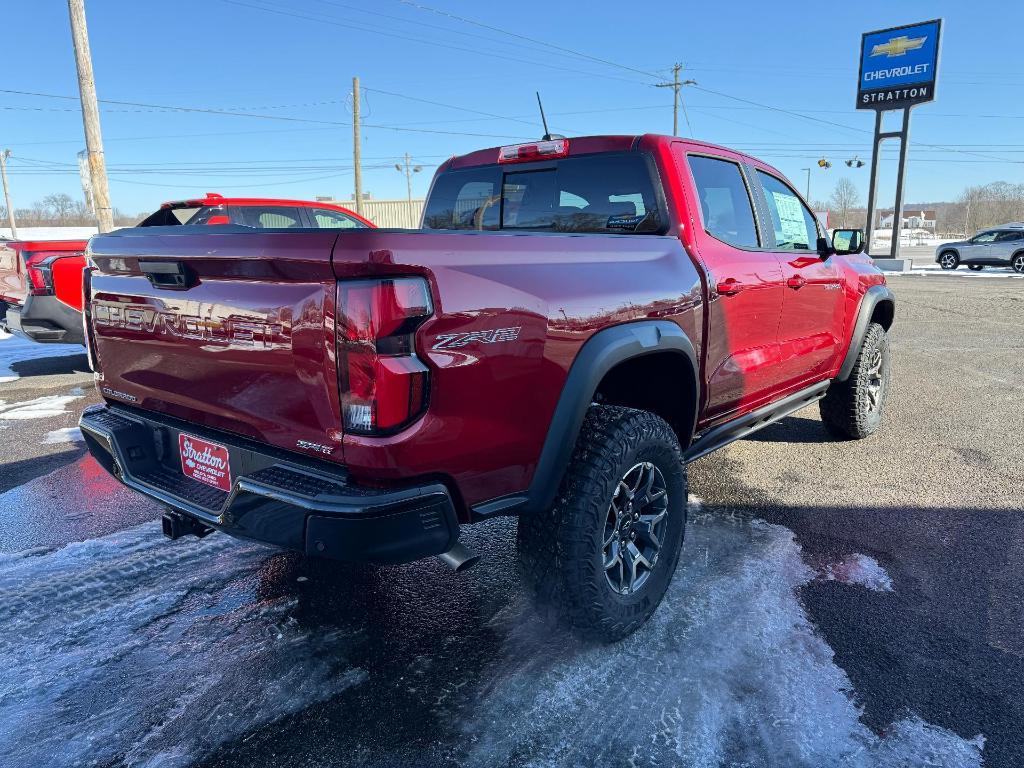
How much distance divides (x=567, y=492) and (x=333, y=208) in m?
7.21

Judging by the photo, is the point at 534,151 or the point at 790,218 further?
the point at 790,218

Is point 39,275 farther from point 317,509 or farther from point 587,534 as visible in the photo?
point 587,534

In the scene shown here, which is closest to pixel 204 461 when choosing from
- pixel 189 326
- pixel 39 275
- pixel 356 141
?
pixel 189 326

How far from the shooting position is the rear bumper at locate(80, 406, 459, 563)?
1.85 metres

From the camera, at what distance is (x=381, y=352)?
1.81 meters

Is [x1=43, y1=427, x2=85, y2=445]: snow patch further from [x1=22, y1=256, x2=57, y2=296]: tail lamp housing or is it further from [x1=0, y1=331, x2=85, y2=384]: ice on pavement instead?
[x1=0, y1=331, x2=85, y2=384]: ice on pavement

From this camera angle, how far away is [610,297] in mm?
2463

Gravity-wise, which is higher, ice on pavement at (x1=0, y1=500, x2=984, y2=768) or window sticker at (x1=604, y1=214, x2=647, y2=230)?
window sticker at (x1=604, y1=214, x2=647, y2=230)

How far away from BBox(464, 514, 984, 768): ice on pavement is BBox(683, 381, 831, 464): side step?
62cm

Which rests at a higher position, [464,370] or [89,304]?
[89,304]

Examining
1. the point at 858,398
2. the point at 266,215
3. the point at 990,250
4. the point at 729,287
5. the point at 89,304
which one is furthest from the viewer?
the point at 990,250

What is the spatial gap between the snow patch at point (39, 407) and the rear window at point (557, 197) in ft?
13.2

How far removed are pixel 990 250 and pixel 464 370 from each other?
28531mm

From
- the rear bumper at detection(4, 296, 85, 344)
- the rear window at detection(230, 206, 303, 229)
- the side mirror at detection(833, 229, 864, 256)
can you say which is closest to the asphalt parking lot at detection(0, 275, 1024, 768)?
the side mirror at detection(833, 229, 864, 256)
